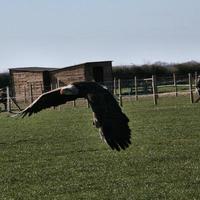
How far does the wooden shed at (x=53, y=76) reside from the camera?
53.7 meters

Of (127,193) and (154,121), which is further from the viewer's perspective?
(154,121)

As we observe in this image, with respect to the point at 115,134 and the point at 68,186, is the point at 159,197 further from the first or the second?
the point at 115,134

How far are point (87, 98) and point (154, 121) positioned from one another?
19038 millimetres

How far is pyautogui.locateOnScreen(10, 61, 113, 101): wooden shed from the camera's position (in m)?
53.7

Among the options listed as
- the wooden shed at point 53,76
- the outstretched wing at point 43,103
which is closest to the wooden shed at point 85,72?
the wooden shed at point 53,76

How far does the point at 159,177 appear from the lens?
35.6 feet

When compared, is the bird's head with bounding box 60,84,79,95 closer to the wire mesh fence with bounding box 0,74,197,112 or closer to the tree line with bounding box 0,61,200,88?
the wire mesh fence with bounding box 0,74,197,112

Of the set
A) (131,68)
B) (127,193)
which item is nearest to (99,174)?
(127,193)

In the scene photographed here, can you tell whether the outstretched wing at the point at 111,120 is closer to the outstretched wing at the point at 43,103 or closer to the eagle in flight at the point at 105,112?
the eagle in flight at the point at 105,112

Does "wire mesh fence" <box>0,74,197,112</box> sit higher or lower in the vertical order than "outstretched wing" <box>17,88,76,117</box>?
lower

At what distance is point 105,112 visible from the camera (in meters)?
4.90

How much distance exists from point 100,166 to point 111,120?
301 inches

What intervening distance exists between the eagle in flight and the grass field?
5.55ft

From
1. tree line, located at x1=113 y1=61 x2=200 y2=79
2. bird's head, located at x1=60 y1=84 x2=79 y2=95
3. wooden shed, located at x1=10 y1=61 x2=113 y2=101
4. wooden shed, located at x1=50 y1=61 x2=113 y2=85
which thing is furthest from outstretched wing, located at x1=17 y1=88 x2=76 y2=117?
tree line, located at x1=113 y1=61 x2=200 y2=79
